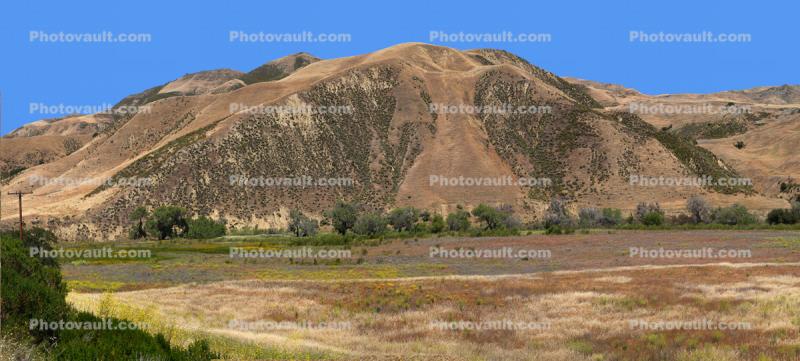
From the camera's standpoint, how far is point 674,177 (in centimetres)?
12319

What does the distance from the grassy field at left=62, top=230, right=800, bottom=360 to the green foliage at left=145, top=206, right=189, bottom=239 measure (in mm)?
45309

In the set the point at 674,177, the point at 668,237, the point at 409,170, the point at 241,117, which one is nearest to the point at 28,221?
the point at 241,117

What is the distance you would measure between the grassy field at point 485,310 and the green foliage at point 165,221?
45309 millimetres

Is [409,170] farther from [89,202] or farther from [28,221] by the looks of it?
[28,221]

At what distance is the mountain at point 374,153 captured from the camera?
115 metres

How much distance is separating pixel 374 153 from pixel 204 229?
1878 inches

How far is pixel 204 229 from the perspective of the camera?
9819 cm

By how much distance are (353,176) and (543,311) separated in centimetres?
10361

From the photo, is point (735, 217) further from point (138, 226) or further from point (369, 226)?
point (138, 226)

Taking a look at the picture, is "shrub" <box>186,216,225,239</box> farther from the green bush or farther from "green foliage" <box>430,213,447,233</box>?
the green bush

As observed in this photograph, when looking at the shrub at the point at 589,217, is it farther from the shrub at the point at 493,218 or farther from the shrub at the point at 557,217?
the shrub at the point at 493,218

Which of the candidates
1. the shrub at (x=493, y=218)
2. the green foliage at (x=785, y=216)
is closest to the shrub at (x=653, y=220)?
the green foliage at (x=785, y=216)

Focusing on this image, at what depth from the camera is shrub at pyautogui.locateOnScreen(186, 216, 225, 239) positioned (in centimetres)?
9794

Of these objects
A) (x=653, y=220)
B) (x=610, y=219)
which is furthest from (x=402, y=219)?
(x=653, y=220)
